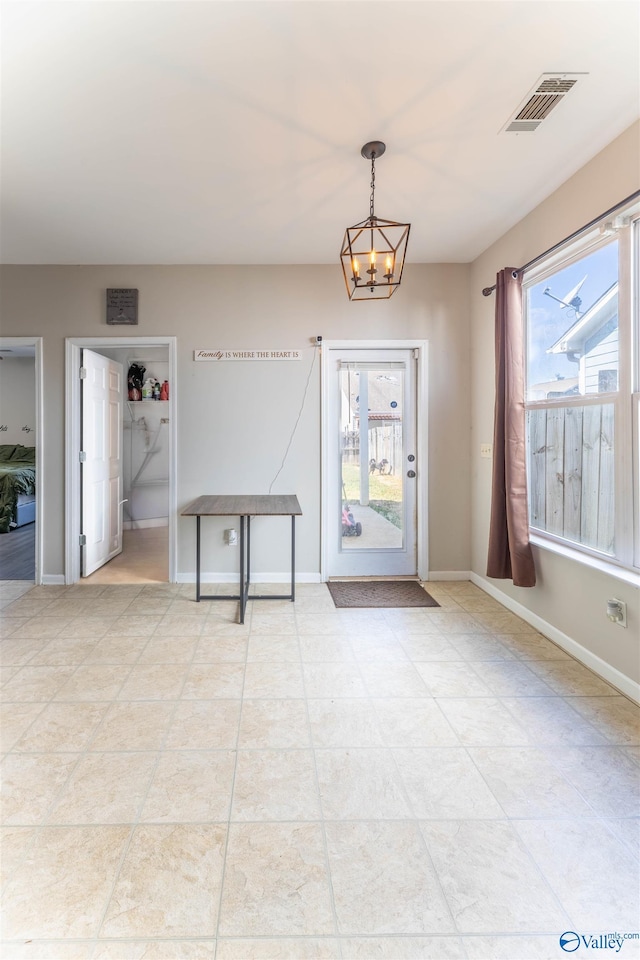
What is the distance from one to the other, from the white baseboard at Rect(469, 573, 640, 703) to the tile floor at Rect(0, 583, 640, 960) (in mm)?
67

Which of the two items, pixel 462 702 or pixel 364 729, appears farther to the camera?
pixel 462 702

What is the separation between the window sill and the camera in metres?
2.17

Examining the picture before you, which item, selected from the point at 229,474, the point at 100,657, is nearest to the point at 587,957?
the point at 100,657

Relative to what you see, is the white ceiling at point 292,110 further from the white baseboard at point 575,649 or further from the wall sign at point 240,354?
the white baseboard at point 575,649

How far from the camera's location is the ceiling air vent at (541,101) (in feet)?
6.07

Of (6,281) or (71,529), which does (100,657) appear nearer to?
(71,529)

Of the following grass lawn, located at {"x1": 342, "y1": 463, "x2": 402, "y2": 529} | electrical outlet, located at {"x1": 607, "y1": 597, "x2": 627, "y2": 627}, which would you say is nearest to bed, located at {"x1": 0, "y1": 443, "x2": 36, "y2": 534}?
grass lawn, located at {"x1": 342, "y1": 463, "x2": 402, "y2": 529}

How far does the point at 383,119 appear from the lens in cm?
206

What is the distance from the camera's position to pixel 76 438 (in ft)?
12.6

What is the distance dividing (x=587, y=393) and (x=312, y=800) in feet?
7.98

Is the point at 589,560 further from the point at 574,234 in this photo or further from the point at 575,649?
the point at 574,234

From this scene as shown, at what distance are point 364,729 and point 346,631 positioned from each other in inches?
40.1

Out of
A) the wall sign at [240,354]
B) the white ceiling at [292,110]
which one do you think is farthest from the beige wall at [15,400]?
the wall sign at [240,354]

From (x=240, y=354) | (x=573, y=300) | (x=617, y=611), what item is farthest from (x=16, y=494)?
(x=617, y=611)
